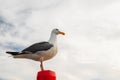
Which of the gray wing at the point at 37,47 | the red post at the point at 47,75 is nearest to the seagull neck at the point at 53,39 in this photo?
the gray wing at the point at 37,47

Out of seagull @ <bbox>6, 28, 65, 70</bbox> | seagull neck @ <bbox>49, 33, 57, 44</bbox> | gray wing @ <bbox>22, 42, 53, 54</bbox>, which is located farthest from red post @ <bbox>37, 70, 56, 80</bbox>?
seagull neck @ <bbox>49, 33, 57, 44</bbox>

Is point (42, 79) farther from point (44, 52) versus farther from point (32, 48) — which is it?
point (32, 48)

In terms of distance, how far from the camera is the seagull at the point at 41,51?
32.2 feet

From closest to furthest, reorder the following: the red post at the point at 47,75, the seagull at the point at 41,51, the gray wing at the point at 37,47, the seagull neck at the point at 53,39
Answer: the red post at the point at 47,75
the seagull at the point at 41,51
the gray wing at the point at 37,47
the seagull neck at the point at 53,39

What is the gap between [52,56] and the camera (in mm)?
9898

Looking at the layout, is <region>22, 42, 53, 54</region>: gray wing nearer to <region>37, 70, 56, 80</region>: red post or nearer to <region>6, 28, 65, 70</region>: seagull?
<region>6, 28, 65, 70</region>: seagull

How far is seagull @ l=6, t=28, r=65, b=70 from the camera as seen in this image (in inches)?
387

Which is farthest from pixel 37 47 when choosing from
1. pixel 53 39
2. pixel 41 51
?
pixel 53 39

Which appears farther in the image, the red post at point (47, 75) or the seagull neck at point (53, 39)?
the seagull neck at point (53, 39)

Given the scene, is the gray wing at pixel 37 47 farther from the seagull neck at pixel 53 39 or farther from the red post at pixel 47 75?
the red post at pixel 47 75

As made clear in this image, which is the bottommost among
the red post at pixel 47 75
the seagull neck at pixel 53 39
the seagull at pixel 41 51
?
the red post at pixel 47 75

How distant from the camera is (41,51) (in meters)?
10.5

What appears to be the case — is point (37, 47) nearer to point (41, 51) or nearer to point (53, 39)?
point (41, 51)

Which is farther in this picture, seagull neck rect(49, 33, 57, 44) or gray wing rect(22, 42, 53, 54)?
seagull neck rect(49, 33, 57, 44)
